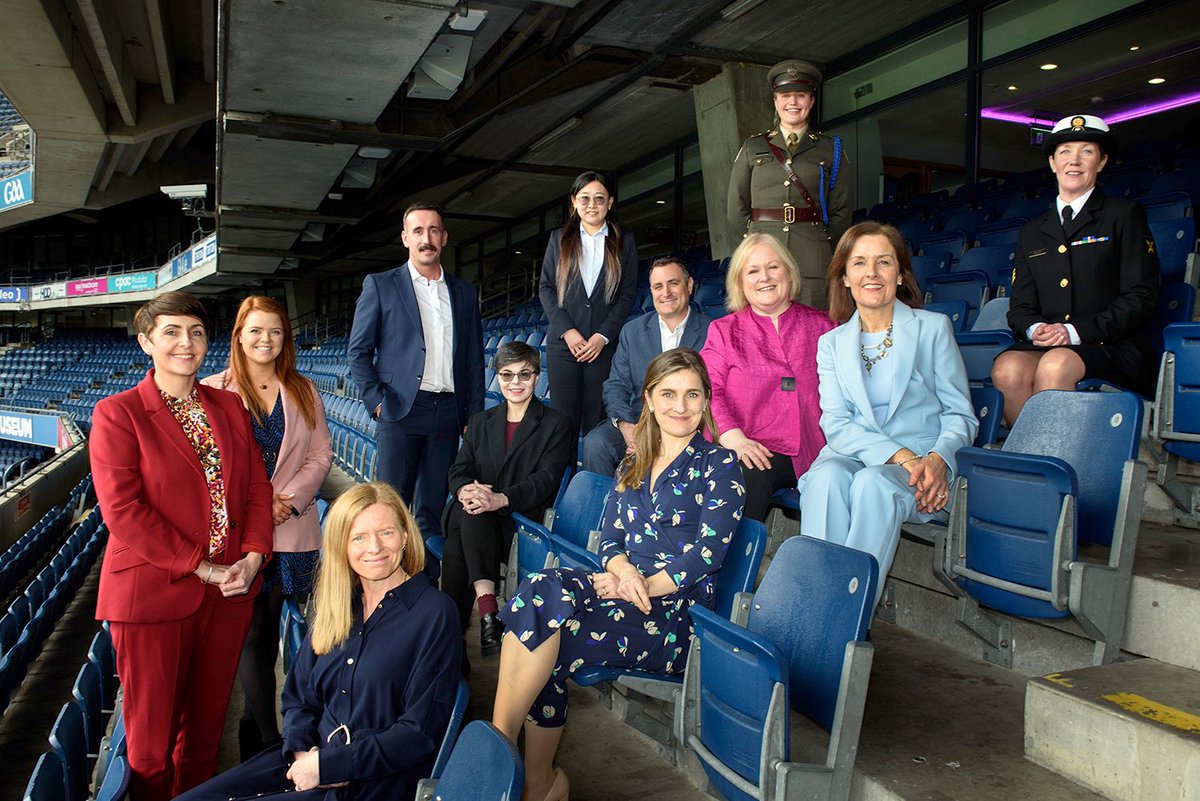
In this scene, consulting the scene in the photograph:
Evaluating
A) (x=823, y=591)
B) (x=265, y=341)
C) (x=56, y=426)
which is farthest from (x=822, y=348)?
(x=56, y=426)

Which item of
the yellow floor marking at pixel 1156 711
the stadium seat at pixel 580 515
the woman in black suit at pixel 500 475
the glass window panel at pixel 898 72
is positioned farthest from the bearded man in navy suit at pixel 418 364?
the glass window panel at pixel 898 72

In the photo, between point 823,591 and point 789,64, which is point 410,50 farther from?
point 823,591

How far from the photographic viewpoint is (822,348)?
2.60 metres

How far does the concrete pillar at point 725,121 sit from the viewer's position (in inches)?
329

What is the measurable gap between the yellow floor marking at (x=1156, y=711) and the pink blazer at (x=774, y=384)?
1211 mm

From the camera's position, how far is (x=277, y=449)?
261 centimetres

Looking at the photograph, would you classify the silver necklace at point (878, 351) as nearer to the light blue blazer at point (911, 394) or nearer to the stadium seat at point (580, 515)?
the light blue blazer at point (911, 394)

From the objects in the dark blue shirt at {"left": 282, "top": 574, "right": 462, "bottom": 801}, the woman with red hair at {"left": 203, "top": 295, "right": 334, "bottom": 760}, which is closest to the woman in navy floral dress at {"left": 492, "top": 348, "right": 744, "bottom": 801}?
the dark blue shirt at {"left": 282, "top": 574, "right": 462, "bottom": 801}

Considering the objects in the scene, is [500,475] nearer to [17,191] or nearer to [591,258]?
[591,258]

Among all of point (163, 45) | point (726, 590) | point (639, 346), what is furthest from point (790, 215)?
point (163, 45)

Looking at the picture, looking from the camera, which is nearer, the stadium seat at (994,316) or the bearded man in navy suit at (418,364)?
the bearded man in navy suit at (418,364)

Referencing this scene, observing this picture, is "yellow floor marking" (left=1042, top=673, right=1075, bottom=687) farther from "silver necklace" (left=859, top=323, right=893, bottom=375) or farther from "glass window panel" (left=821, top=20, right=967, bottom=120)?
"glass window panel" (left=821, top=20, right=967, bottom=120)

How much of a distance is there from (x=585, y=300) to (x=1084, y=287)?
5.81 feet

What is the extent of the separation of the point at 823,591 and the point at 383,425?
208cm
